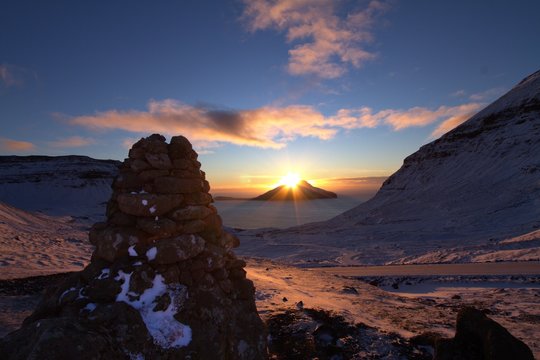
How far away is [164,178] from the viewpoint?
21.7 ft

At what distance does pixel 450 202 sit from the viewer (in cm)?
5078

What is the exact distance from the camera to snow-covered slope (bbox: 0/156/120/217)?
80.5 m

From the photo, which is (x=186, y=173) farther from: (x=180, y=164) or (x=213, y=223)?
(x=213, y=223)

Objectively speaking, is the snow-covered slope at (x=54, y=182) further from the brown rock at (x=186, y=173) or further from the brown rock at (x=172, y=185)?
the brown rock at (x=172, y=185)

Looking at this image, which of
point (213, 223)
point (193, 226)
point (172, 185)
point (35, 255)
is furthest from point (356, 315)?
point (35, 255)

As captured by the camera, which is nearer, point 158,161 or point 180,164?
point 158,161

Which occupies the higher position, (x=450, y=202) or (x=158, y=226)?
(x=158, y=226)

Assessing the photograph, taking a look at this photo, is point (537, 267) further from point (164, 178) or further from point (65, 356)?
point (65, 356)

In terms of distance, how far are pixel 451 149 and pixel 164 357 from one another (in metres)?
73.3

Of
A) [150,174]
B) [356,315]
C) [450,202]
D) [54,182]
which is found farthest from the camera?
[54,182]

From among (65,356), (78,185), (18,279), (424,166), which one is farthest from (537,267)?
(78,185)

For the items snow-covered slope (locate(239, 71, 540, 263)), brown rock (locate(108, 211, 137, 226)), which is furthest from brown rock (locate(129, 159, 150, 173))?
snow-covered slope (locate(239, 71, 540, 263))

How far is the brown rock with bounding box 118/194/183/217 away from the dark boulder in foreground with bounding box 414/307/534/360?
19.3ft

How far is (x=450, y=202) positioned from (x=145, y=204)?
174 ft
